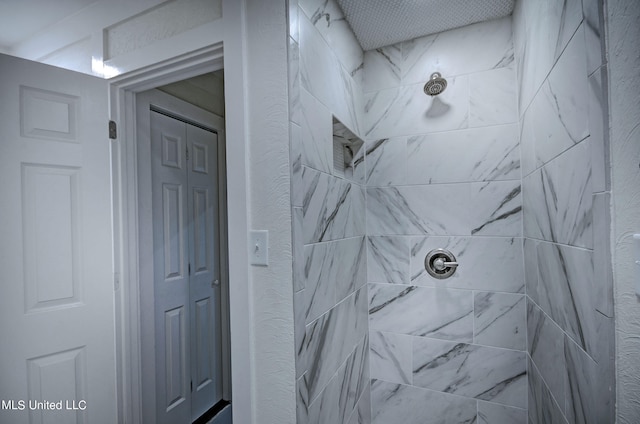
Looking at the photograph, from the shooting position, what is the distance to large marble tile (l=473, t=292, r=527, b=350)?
1393 millimetres

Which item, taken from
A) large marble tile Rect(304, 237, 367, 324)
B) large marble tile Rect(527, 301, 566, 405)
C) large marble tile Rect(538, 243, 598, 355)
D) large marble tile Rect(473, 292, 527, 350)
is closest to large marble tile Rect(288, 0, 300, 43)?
large marble tile Rect(304, 237, 367, 324)

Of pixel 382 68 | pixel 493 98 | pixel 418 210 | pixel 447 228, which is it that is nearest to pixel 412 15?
pixel 382 68

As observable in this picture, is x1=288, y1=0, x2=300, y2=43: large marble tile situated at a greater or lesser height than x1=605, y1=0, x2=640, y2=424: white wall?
greater

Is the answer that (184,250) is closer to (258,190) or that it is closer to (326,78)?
(258,190)

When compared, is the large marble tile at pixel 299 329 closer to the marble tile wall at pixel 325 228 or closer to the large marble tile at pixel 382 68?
the marble tile wall at pixel 325 228

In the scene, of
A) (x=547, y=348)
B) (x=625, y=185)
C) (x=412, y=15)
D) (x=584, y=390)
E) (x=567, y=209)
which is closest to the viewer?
(x=625, y=185)

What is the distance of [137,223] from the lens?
1421mm

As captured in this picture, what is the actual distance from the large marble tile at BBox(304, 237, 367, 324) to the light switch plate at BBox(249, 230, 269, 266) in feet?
0.45

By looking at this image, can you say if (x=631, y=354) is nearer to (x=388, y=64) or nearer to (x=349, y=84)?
(x=349, y=84)

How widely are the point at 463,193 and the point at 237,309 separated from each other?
4.09 ft

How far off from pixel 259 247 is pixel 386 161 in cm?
99

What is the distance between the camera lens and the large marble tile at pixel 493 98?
4.64 feet

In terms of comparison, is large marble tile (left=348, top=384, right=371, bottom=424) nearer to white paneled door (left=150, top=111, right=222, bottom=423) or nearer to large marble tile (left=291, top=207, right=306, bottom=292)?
large marble tile (left=291, top=207, right=306, bottom=292)

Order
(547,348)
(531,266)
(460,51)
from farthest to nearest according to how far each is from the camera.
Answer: (460,51) < (531,266) < (547,348)
